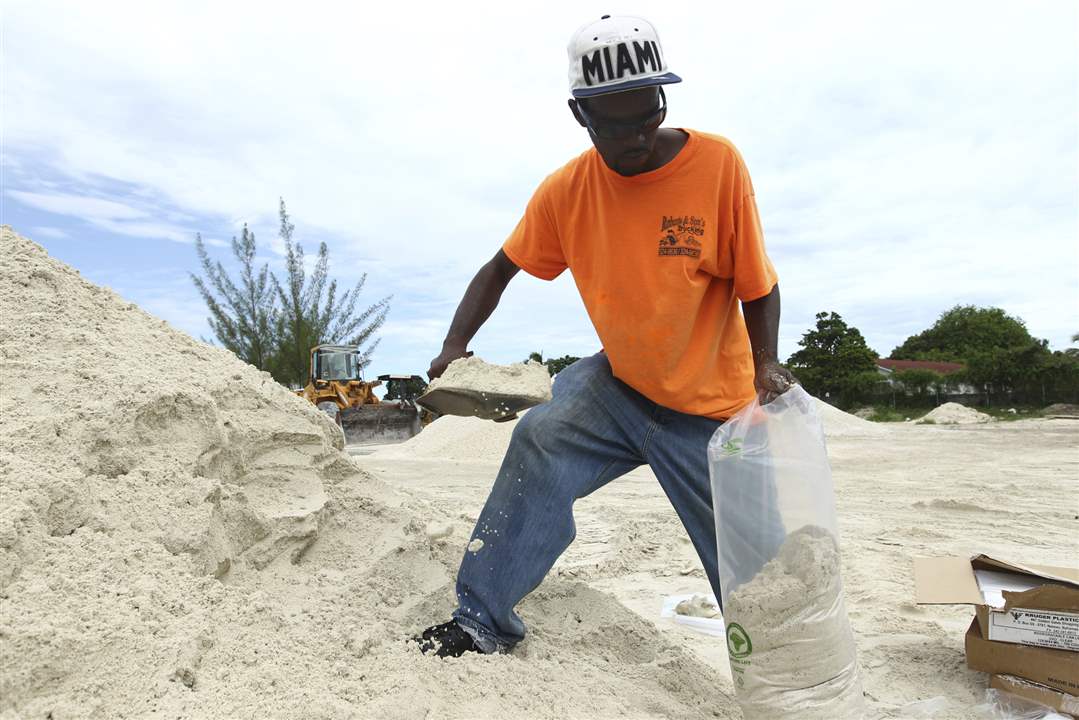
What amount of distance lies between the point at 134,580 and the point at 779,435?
1.67 meters

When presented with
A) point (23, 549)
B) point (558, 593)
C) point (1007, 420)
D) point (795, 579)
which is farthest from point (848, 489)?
point (1007, 420)

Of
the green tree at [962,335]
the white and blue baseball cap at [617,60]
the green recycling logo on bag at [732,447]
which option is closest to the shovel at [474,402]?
the green recycling logo on bag at [732,447]

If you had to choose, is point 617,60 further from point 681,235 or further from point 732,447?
point 732,447

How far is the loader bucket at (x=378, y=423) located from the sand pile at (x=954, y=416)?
468 inches

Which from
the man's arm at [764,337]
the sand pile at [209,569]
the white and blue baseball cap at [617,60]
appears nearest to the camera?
the sand pile at [209,569]

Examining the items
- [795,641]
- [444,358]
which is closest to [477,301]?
[444,358]

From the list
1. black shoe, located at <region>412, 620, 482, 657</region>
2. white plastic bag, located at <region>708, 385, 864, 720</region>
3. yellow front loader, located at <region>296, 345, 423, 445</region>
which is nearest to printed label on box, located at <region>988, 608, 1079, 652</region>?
white plastic bag, located at <region>708, 385, 864, 720</region>

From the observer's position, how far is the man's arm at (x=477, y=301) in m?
2.46

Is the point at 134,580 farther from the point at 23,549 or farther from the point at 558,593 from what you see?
the point at 558,593

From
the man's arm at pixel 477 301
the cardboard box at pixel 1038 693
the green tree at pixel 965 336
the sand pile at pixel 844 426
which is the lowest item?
the cardboard box at pixel 1038 693

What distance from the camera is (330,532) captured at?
276 centimetres

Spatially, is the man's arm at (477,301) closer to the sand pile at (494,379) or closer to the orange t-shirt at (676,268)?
the sand pile at (494,379)

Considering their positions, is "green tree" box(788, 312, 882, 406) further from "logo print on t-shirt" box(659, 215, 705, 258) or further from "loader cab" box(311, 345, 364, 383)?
"logo print on t-shirt" box(659, 215, 705, 258)

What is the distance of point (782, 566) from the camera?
6.19 feet
